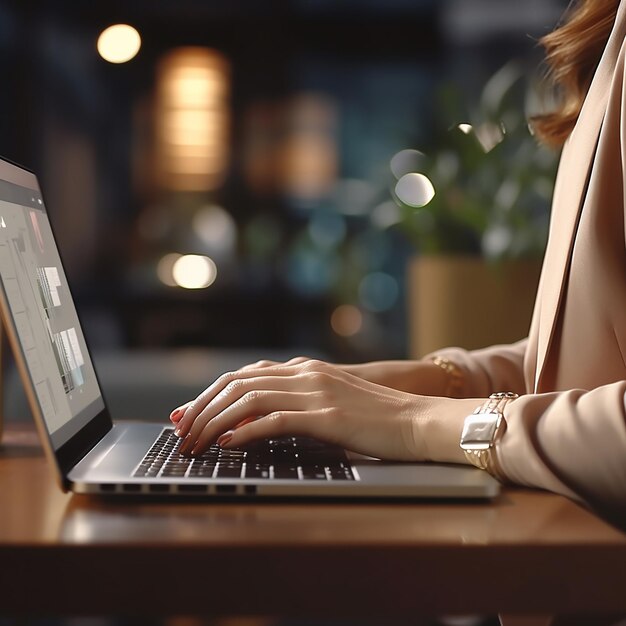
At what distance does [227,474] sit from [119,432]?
28 centimetres

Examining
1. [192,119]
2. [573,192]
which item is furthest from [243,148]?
[573,192]

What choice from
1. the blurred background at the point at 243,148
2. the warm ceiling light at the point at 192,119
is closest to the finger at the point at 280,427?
the blurred background at the point at 243,148

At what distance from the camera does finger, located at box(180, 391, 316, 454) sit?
0.77 meters

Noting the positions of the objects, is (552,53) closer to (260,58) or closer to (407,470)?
(407,470)

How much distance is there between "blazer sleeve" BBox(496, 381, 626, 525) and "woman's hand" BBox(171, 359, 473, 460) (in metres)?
0.06

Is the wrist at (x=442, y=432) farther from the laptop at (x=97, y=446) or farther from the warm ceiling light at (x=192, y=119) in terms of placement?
the warm ceiling light at (x=192, y=119)

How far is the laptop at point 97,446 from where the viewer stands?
66 cm

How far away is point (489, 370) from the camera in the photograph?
115 cm

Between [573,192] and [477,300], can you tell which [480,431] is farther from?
[477,300]

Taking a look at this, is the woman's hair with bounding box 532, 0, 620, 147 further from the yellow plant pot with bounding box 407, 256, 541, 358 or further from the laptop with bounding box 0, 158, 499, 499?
A: the yellow plant pot with bounding box 407, 256, 541, 358

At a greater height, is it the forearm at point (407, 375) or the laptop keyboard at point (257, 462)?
the laptop keyboard at point (257, 462)

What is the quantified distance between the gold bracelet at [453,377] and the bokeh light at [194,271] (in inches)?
195

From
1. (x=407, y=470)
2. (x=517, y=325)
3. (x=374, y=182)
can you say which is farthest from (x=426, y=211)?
(x=374, y=182)

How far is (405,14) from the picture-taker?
6.20m
